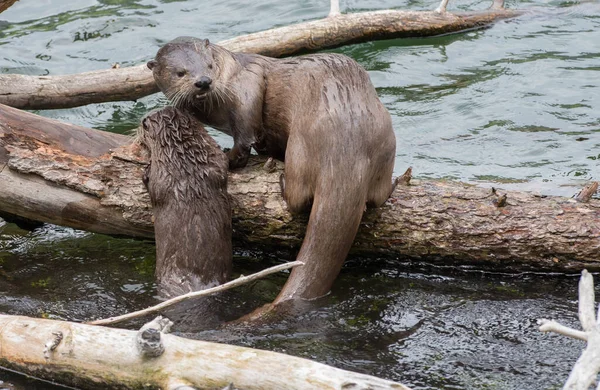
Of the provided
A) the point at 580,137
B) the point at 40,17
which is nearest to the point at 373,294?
the point at 580,137

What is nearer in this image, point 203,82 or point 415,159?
point 203,82

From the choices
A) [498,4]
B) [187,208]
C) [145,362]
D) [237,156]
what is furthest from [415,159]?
[145,362]

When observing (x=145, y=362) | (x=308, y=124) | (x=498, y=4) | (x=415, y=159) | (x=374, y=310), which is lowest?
(x=374, y=310)

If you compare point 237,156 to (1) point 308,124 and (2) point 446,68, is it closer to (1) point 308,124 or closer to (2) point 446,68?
(1) point 308,124

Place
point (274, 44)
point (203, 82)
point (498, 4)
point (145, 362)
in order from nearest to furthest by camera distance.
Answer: point (145, 362), point (203, 82), point (274, 44), point (498, 4)

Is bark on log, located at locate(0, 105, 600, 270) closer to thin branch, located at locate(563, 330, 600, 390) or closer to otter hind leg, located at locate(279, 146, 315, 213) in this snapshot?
otter hind leg, located at locate(279, 146, 315, 213)

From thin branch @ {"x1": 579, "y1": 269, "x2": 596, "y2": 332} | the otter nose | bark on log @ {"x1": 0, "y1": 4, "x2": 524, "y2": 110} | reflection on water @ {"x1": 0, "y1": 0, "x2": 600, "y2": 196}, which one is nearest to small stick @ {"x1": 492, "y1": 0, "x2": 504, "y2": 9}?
bark on log @ {"x1": 0, "y1": 4, "x2": 524, "y2": 110}

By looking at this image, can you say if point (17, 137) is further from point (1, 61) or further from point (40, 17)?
point (40, 17)

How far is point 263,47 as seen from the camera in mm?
7320

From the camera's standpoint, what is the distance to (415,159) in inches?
274

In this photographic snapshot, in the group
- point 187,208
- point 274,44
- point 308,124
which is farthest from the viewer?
point 274,44

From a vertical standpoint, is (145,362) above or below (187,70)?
below

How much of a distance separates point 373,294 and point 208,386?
175 cm

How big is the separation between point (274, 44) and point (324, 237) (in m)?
3.37
